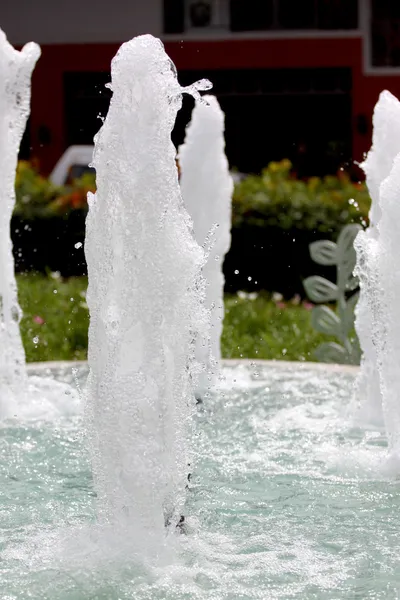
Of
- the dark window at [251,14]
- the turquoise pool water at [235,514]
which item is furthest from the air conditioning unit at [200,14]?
the turquoise pool water at [235,514]

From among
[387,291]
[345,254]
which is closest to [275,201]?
[345,254]

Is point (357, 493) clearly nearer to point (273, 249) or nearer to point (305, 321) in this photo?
point (305, 321)

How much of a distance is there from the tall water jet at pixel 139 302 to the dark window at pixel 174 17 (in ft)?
61.8

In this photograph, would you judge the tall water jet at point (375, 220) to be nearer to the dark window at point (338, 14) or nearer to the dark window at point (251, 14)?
the dark window at point (338, 14)

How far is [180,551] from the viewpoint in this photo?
3422 mm

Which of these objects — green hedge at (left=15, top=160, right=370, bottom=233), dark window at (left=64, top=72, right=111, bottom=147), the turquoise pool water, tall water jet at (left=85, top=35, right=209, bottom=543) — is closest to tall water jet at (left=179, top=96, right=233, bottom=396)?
the turquoise pool water

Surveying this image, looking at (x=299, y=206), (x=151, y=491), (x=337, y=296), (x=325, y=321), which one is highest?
(x=151, y=491)

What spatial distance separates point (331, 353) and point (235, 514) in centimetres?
295

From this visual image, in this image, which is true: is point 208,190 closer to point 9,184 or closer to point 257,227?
point 9,184

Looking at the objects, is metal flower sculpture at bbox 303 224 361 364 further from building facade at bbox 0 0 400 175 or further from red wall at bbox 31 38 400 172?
red wall at bbox 31 38 400 172

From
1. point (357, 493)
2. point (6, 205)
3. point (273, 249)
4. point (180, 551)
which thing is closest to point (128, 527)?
point (180, 551)

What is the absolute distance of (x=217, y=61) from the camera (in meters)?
21.2

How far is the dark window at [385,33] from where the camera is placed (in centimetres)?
2133

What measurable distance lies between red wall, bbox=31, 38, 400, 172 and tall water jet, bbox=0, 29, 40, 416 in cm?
Result: 1526
